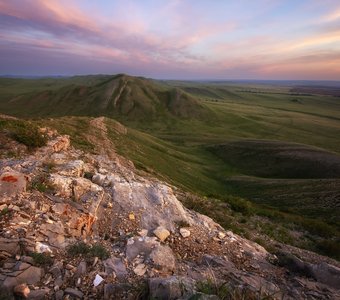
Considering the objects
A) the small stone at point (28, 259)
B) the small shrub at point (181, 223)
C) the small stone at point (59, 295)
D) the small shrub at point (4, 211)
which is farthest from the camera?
the small shrub at point (181, 223)

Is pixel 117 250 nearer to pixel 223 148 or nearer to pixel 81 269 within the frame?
pixel 81 269

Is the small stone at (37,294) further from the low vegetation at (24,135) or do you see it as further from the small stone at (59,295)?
the low vegetation at (24,135)

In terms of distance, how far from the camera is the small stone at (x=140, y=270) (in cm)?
837

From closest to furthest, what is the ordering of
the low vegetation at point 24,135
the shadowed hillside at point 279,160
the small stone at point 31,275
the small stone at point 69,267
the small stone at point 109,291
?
the small stone at point 31,275 → the small stone at point 109,291 → the small stone at point 69,267 → the low vegetation at point 24,135 → the shadowed hillside at point 279,160

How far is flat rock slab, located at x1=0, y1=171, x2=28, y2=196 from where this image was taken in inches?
401

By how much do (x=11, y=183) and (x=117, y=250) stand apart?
175 inches

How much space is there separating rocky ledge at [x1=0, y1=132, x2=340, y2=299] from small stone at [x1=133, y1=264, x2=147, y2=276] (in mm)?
28

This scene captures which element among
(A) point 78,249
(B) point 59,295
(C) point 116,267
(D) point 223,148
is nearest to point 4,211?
(A) point 78,249

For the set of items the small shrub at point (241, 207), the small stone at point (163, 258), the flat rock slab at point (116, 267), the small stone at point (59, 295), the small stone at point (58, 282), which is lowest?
the small shrub at point (241, 207)

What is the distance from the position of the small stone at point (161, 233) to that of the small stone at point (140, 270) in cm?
225

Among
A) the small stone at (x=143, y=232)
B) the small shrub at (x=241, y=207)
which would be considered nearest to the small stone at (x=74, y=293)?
the small stone at (x=143, y=232)

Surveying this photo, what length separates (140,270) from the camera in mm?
8484

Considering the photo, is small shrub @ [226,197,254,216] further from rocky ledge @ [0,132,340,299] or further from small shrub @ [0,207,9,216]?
small shrub @ [0,207,9,216]

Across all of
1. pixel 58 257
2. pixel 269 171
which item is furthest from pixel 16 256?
pixel 269 171
